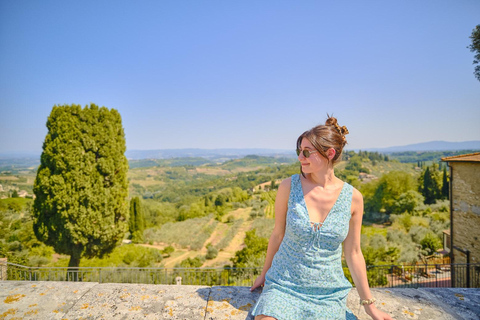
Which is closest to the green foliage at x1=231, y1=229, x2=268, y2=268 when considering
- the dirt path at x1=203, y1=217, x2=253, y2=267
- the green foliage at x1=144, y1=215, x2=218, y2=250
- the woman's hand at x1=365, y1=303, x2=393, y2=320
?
the dirt path at x1=203, y1=217, x2=253, y2=267

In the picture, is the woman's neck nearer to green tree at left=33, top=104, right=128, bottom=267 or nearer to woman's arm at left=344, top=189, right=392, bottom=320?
woman's arm at left=344, top=189, right=392, bottom=320

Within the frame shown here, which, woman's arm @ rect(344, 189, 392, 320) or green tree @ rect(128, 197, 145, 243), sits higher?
woman's arm @ rect(344, 189, 392, 320)

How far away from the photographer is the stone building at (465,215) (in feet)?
25.8

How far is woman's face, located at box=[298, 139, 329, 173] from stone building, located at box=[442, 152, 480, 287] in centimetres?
897

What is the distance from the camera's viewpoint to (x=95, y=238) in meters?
9.73

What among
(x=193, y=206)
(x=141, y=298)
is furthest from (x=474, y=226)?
(x=193, y=206)

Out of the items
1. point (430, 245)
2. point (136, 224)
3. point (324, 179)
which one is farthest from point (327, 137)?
point (136, 224)

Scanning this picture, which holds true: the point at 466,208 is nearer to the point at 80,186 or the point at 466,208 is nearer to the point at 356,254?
the point at 356,254

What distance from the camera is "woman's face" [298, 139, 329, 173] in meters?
1.69

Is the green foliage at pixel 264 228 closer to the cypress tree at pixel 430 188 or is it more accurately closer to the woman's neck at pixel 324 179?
the woman's neck at pixel 324 179

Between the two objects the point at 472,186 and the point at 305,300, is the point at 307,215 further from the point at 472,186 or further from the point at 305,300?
the point at 472,186

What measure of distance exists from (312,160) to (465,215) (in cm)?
988

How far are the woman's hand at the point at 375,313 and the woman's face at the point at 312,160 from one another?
95 centimetres

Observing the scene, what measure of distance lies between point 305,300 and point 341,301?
0.25 m
